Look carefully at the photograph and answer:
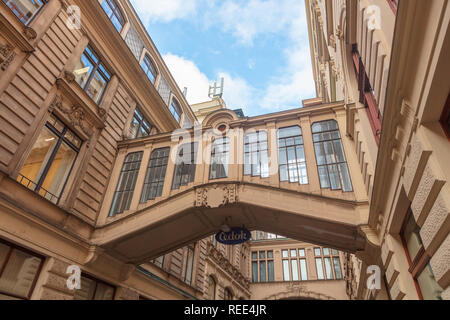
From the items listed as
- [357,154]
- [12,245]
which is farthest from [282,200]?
[12,245]

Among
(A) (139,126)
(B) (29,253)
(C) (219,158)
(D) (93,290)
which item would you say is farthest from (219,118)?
(D) (93,290)

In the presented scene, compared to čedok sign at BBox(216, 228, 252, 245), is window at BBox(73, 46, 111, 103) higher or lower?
higher

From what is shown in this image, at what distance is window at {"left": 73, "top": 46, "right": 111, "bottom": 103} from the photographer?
41.8 ft

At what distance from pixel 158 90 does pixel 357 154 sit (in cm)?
1415

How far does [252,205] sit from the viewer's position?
9.73m

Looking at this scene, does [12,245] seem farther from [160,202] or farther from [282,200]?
[282,200]

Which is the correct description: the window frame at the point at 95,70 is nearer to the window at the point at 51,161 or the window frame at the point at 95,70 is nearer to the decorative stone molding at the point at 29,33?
the window at the point at 51,161

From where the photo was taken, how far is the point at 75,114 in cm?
1195

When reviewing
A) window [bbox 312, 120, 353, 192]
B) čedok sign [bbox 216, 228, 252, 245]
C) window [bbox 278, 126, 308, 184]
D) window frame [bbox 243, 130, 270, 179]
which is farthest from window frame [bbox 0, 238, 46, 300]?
window [bbox 312, 120, 353, 192]

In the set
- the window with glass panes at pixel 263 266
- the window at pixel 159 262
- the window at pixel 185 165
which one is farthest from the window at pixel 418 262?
the window with glass panes at pixel 263 266

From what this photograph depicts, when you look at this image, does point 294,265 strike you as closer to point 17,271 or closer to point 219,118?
point 219,118

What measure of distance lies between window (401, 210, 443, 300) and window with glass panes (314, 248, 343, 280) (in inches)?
1260

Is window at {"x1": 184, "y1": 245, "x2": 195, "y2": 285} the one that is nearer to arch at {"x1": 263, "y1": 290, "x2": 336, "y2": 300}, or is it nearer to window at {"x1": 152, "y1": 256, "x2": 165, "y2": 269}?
window at {"x1": 152, "y1": 256, "x2": 165, "y2": 269}

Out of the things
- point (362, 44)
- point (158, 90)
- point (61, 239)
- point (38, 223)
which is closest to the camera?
point (362, 44)
